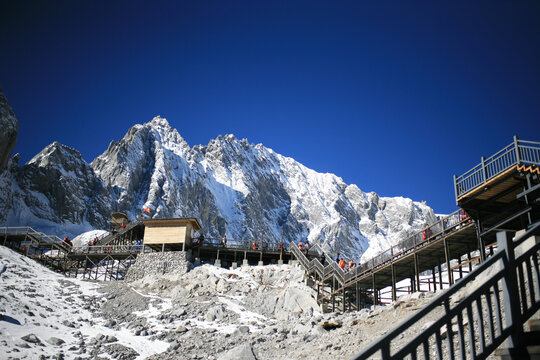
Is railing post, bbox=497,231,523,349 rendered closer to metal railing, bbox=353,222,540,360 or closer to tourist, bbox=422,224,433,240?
metal railing, bbox=353,222,540,360

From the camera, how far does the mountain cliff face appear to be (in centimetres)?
8975

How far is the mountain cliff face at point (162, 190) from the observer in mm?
89750

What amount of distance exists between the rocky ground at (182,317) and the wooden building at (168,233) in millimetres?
3762

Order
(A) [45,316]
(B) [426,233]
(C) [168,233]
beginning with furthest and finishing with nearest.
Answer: (C) [168,233] → (B) [426,233] → (A) [45,316]

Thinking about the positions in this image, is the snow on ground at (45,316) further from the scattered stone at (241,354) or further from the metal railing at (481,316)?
the metal railing at (481,316)

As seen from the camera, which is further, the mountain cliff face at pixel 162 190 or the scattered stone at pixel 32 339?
the mountain cliff face at pixel 162 190

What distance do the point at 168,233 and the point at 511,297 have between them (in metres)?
37.7

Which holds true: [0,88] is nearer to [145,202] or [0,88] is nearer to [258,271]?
[145,202]

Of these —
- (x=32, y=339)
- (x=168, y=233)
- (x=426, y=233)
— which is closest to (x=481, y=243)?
(x=426, y=233)

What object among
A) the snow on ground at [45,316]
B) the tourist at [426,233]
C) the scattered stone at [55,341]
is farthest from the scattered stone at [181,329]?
the tourist at [426,233]

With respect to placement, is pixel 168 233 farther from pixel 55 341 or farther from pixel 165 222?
pixel 55 341

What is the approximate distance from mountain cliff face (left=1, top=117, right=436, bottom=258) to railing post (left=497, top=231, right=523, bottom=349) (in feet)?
285

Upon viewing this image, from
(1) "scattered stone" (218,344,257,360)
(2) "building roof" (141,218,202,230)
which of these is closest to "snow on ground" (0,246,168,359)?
(1) "scattered stone" (218,344,257,360)

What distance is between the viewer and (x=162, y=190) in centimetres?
13262
